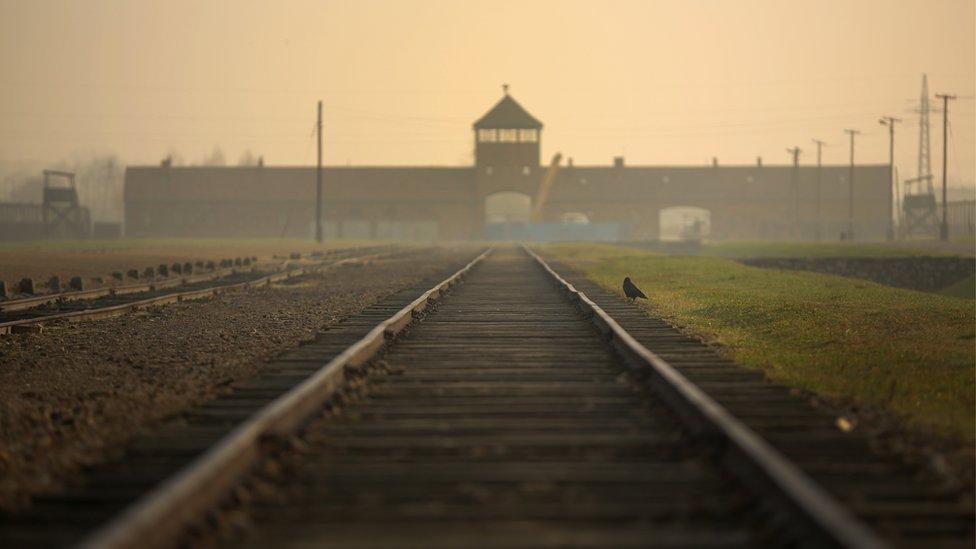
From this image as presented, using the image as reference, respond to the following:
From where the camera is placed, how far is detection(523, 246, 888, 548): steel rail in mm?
4023

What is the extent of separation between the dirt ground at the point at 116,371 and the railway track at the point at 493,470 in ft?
1.54

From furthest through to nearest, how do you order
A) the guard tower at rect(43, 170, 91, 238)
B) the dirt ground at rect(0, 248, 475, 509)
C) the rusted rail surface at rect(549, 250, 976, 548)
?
the guard tower at rect(43, 170, 91, 238), the dirt ground at rect(0, 248, 475, 509), the rusted rail surface at rect(549, 250, 976, 548)

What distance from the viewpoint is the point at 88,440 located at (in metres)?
6.70

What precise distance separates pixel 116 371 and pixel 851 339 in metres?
7.58

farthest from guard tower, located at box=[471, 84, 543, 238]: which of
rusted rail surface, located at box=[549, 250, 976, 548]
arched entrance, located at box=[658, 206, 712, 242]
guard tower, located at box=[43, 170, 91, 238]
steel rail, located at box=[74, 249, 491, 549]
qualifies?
steel rail, located at box=[74, 249, 491, 549]

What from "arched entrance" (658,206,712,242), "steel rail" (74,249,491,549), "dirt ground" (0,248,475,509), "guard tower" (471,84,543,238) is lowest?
"dirt ground" (0,248,475,509)

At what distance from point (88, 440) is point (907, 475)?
178 inches

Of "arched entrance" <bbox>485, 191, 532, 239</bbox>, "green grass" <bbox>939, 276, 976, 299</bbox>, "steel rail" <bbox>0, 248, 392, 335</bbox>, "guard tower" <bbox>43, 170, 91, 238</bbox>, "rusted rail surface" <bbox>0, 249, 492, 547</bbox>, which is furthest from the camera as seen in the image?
"arched entrance" <bbox>485, 191, 532, 239</bbox>

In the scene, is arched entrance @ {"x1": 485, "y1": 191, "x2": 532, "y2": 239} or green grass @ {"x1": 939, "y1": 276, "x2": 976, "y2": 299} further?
arched entrance @ {"x1": 485, "y1": 191, "x2": 532, "y2": 239}

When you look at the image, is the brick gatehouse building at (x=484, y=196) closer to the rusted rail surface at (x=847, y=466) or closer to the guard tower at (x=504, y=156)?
the guard tower at (x=504, y=156)

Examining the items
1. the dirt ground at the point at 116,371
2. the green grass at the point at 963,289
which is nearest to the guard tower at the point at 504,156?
the green grass at the point at 963,289

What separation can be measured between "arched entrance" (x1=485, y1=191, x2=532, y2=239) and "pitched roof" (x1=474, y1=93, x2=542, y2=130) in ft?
18.6

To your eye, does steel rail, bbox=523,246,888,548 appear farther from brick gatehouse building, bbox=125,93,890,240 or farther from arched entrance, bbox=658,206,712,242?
brick gatehouse building, bbox=125,93,890,240

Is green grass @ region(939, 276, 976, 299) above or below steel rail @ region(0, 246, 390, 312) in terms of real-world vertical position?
below
